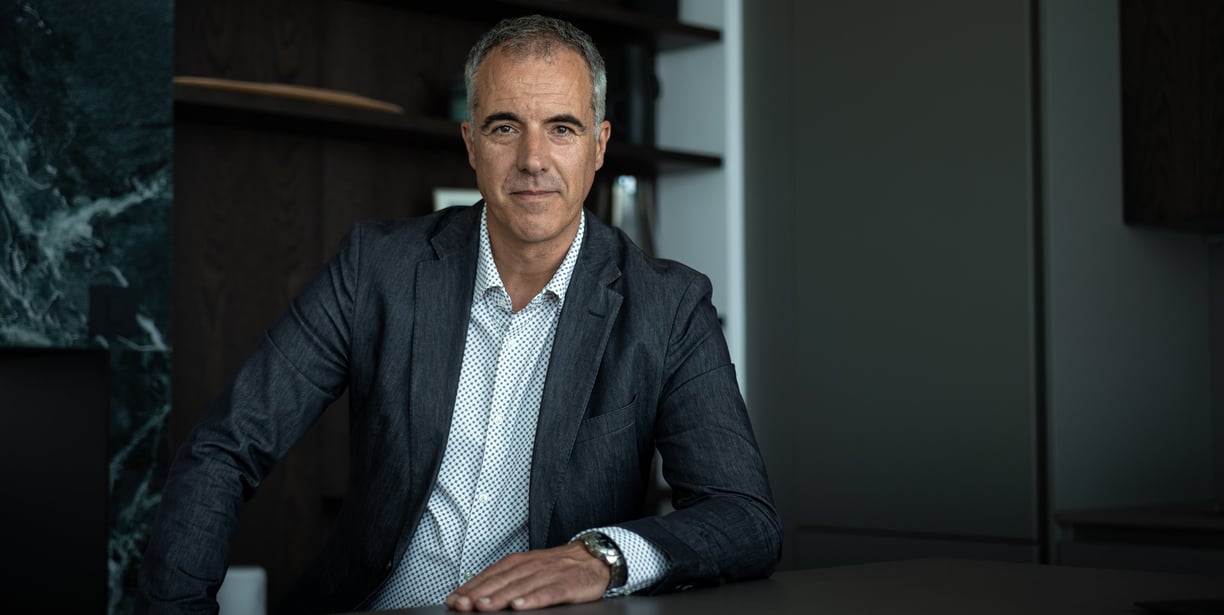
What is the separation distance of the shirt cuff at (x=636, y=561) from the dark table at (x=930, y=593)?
0.04 m

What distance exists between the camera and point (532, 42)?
1.90 m

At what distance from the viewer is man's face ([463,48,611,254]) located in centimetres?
190

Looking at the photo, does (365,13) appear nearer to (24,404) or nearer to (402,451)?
(24,404)

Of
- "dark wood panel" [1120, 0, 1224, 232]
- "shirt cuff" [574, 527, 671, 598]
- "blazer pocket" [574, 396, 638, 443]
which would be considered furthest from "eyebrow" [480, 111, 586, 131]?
"dark wood panel" [1120, 0, 1224, 232]

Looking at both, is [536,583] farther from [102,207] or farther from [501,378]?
[102,207]

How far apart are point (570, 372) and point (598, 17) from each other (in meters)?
1.92

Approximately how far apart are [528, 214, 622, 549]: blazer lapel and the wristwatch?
29cm

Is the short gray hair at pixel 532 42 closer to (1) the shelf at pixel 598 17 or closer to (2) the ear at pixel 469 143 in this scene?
(2) the ear at pixel 469 143

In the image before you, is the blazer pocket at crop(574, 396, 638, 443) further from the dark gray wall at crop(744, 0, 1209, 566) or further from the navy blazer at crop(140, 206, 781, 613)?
the dark gray wall at crop(744, 0, 1209, 566)

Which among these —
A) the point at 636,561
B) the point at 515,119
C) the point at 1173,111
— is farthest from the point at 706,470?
the point at 1173,111

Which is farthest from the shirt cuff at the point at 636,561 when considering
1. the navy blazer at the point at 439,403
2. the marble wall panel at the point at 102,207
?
the marble wall panel at the point at 102,207

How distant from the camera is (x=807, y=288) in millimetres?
3596

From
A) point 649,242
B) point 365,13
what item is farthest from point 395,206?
point 649,242

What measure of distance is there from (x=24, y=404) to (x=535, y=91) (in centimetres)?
134
